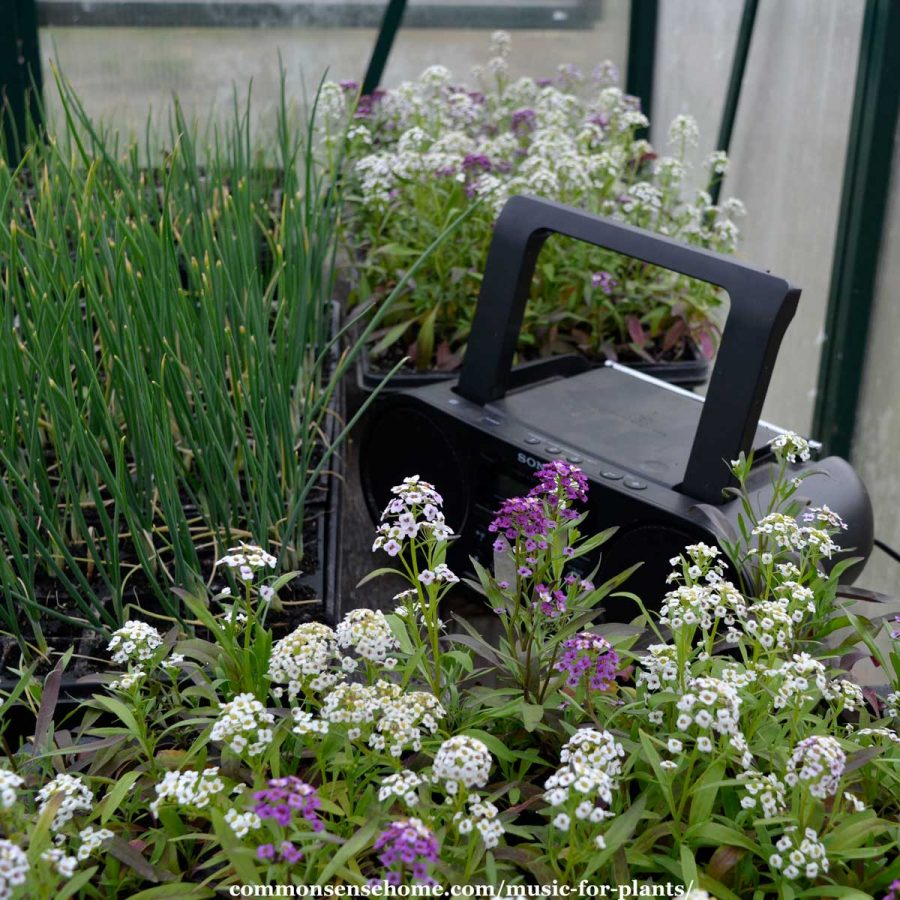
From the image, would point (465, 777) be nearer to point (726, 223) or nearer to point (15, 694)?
point (15, 694)

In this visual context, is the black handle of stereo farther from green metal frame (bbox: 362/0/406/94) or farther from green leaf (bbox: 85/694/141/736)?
green metal frame (bbox: 362/0/406/94)

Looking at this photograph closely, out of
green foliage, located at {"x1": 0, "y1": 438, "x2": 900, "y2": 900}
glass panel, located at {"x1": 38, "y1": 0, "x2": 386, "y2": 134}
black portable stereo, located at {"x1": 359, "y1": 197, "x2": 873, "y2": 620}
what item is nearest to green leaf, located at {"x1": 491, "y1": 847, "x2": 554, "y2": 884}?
green foliage, located at {"x1": 0, "y1": 438, "x2": 900, "y2": 900}

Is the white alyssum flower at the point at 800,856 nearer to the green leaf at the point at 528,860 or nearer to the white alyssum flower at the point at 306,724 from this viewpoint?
the green leaf at the point at 528,860

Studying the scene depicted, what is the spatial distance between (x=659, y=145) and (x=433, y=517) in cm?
227

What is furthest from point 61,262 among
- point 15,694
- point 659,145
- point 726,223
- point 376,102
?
point 659,145

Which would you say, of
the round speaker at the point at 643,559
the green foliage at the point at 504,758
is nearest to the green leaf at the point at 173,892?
the green foliage at the point at 504,758

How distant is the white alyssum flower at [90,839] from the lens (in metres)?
0.56

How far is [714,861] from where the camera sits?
0.58 m

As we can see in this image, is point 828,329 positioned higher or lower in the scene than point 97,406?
lower

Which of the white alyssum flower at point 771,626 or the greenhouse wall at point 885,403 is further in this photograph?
the greenhouse wall at point 885,403

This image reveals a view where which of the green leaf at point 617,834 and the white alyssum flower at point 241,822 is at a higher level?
the white alyssum flower at point 241,822

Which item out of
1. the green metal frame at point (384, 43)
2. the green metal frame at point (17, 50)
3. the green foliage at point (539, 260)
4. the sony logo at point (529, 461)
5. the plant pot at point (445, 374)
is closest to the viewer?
the sony logo at point (529, 461)

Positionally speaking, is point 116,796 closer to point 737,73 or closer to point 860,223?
point 860,223

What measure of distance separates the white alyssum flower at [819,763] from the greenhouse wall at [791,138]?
55.2 inches
